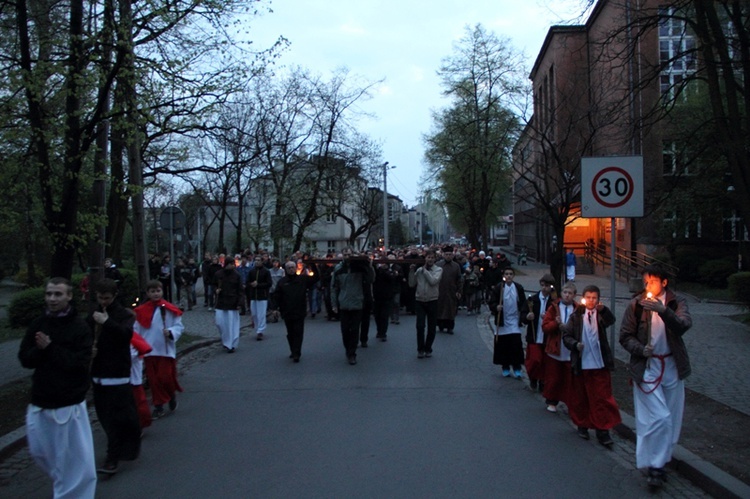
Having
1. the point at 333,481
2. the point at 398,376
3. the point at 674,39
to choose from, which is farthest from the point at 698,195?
the point at 333,481

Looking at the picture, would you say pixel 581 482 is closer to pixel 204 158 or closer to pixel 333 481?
pixel 333 481

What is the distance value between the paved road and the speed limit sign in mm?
2777

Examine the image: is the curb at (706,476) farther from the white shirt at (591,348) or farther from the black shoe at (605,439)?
the white shirt at (591,348)

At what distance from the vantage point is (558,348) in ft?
25.6

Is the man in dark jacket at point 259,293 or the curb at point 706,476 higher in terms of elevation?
the man in dark jacket at point 259,293

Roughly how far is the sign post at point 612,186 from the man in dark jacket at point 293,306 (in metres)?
5.38

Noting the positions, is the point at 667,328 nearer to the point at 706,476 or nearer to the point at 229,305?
the point at 706,476

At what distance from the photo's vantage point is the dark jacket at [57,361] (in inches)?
192

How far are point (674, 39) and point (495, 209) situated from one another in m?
36.2

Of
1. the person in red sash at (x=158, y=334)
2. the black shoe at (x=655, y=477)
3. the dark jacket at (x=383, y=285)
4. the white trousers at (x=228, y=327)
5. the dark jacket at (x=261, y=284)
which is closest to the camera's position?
the black shoe at (x=655, y=477)

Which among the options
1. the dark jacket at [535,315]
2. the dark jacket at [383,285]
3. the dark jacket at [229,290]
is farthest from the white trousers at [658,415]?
the dark jacket at [383,285]

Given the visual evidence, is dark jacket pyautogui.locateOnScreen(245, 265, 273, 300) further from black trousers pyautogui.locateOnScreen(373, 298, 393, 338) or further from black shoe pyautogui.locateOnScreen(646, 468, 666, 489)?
black shoe pyautogui.locateOnScreen(646, 468, 666, 489)

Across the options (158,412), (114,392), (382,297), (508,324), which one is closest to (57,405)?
(114,392)

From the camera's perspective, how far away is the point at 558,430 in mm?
7570
